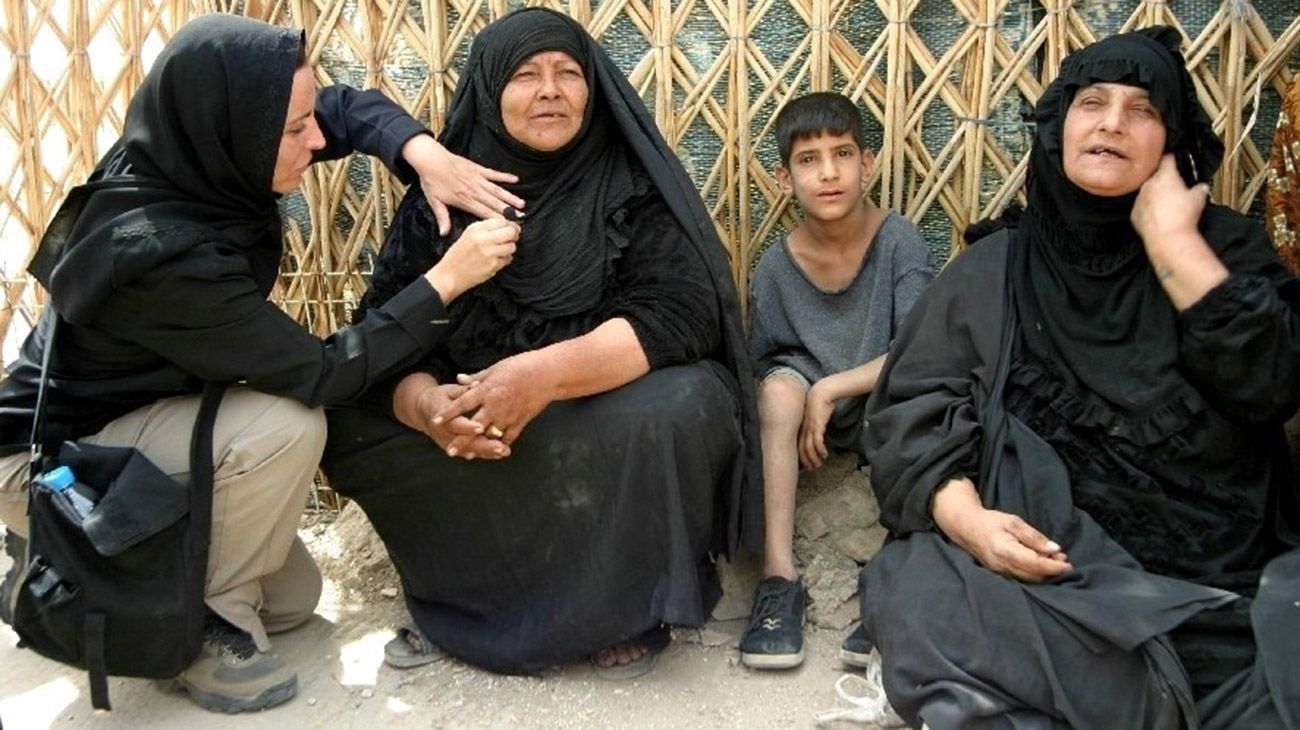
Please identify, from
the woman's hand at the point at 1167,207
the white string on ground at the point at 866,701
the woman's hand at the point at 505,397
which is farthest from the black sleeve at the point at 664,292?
the woman's hand at the point at 1167,207

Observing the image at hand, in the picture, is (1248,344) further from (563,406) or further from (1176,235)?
(563,406)

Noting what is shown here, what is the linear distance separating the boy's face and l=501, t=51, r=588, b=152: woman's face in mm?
670

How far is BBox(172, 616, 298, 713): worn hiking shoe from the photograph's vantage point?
2.69 m

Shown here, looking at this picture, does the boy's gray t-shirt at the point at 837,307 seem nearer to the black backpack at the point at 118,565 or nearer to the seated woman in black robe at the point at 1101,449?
the seated woman in black robe at the point at 1101,449

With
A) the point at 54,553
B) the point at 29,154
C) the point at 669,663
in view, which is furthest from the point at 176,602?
the point at 29,154

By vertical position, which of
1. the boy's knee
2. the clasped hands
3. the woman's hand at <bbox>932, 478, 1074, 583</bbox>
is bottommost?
the woman's hand at <bbox>932, 478, 1074, 583</bbox>

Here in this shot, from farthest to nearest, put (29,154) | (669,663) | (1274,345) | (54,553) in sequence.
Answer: (29,154) → (669,663) → (54,553) → (1274,345)

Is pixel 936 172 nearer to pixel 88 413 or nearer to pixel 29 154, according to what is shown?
pixel 88 413

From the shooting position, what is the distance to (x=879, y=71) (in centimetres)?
338

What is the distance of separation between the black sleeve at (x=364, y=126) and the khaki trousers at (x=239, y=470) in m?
0.72

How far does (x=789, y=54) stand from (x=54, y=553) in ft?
7.58

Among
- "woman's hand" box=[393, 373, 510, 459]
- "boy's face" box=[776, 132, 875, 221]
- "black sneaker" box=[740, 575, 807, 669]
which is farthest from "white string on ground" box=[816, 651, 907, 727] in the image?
"boy's face" box=[776, 132, 875, 221]

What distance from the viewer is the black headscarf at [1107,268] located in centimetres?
247

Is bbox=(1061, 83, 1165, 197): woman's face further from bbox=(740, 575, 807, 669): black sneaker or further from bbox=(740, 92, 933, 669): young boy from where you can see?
bbox=(740, 575, 807, 669): black sneaker
